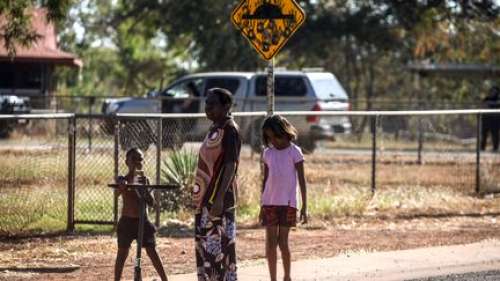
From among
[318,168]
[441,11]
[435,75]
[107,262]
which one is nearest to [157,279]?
[107,262]

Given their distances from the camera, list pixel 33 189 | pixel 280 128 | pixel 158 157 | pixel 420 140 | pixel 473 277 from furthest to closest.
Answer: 1. pixel 420 140
2. pixel 158 157
3. pixel 33 189
4. pixel 473 277
5. pixel 280 128

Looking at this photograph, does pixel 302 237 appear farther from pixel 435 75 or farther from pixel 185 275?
pixel 435 75

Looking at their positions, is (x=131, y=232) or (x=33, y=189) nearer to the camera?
(x=131, y=232)

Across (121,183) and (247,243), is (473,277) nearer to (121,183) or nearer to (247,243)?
(247,243)

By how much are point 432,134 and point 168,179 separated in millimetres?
9496

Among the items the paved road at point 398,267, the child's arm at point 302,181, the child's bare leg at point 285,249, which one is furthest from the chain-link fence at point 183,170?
the child's bare leg at point 285,249

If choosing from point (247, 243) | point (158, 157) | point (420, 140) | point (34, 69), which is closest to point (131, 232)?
point (247, 243)

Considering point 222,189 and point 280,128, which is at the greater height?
point 280,128

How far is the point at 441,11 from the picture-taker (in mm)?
32812

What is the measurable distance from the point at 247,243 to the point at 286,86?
13208mm

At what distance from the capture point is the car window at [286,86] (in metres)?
25.7

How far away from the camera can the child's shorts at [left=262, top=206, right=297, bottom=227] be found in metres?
9.73

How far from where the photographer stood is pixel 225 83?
26.2 m

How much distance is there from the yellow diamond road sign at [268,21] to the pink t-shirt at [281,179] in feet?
10.6
